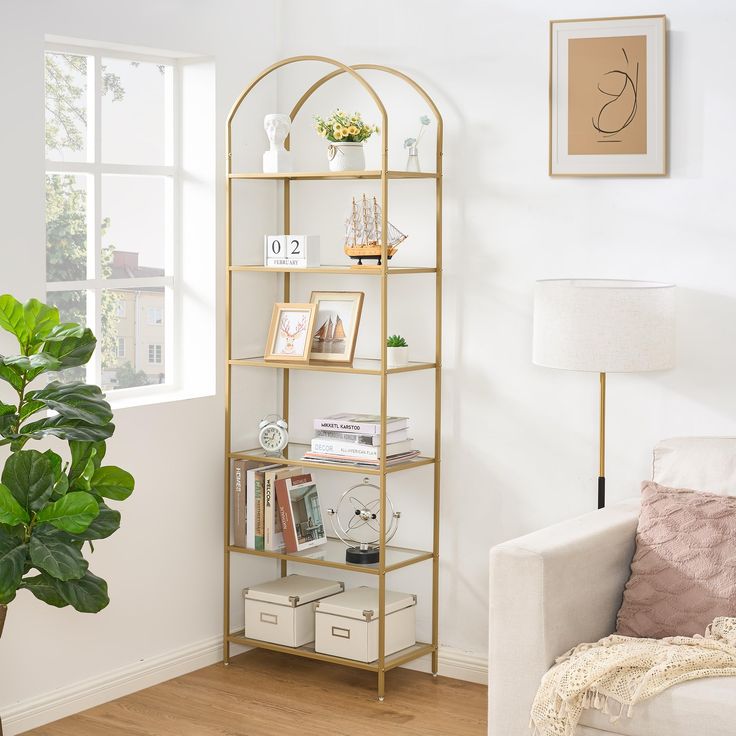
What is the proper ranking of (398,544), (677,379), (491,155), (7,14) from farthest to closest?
(398,544)
(491,155)
(677,379)
(7,14)

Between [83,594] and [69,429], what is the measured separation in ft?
1.33

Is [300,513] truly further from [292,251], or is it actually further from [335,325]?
[292,251]

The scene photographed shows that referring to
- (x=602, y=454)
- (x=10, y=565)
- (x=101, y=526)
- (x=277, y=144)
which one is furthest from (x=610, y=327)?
(x=10, y=565)

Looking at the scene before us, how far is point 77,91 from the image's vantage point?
365 centimetres

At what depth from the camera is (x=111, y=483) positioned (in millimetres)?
2943

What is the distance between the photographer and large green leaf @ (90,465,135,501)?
2.93 m

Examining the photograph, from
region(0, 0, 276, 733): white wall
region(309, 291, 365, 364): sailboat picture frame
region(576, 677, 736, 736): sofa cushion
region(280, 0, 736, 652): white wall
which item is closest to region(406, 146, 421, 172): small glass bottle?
region(280, 0, 736, 652): white wall

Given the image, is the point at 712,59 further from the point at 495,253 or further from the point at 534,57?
the point at 495,253

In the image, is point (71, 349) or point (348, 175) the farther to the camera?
point (348, 175)

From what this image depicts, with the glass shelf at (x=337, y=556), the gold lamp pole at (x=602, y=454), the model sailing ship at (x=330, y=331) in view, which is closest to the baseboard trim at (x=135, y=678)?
the glass shelf at (x=337, y=556)

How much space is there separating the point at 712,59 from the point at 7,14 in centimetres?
201

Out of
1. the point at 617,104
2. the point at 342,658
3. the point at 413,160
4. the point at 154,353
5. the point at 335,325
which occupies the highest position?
the point at 617,104

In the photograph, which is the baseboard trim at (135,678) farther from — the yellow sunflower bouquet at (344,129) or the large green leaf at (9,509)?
the yellow sunflower bouquet at (344,129)

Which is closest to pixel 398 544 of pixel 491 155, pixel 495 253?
pixel 495 253
